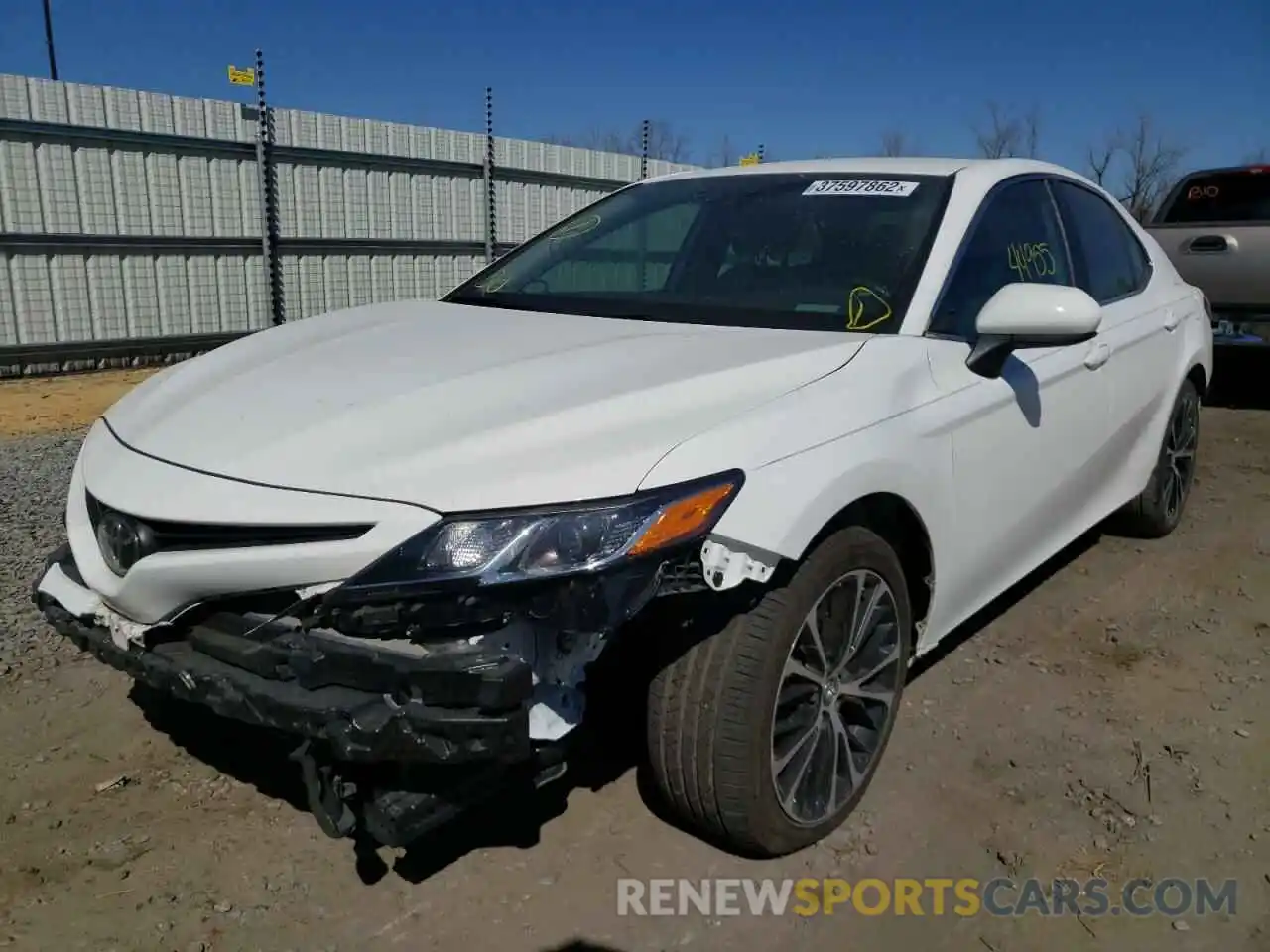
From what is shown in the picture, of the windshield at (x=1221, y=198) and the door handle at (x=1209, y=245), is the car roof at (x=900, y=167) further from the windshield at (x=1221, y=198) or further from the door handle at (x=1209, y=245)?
the windshield at (x=1221, y=198)

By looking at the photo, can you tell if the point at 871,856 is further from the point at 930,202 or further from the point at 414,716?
the point at 930,202

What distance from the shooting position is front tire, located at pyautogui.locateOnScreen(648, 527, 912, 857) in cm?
221

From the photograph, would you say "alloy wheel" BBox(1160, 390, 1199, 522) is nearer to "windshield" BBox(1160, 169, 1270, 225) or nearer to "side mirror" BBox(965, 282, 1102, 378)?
"side mirror" BBox(965, 282, 1102, 378)

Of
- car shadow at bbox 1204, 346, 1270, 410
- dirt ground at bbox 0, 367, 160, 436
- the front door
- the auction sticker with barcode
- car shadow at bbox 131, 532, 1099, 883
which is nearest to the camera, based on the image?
car shadow at bbox 131, 532, 1099, 883

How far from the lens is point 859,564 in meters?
2.45

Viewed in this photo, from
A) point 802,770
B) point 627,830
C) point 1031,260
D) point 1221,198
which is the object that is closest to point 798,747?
point 802,770

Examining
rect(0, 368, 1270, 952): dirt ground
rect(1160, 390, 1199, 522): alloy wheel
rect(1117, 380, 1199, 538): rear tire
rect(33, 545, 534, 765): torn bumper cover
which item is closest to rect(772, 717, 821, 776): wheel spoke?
rect(0, 368, 1270, 952): dirt ground

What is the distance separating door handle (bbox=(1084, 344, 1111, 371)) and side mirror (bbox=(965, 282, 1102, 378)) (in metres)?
0.74

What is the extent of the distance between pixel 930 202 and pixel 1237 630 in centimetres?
208

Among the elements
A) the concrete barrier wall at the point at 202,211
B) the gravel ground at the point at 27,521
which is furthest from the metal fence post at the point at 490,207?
the gravel ground at the point at 27,521

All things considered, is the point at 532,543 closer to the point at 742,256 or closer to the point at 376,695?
the point at 376,695

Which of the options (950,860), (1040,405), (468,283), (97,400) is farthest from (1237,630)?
(97,400)

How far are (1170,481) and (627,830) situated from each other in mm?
3341

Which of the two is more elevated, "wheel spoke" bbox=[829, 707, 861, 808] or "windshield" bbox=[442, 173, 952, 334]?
"windshield" bbox=[442, 173, 952, 334]
